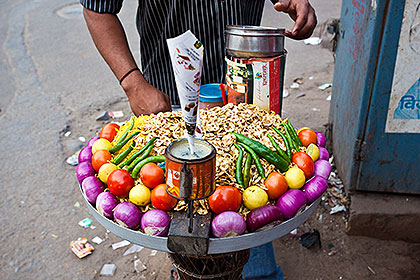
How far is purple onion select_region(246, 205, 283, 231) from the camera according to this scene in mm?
1336

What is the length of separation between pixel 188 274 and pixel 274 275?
0.86m

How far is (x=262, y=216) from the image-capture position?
1335 mm

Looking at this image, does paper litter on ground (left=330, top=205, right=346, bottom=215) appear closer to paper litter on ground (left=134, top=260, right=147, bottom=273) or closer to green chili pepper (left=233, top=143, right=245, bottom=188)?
paper litter on ground (left=134, top=260, right=147, bottom=273)

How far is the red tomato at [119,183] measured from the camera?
1.44m

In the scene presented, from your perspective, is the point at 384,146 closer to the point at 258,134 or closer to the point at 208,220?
the point at 258,134

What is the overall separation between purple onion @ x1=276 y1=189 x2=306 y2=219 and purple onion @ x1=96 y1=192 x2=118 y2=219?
0.62 m

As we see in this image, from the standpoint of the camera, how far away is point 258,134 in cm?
163

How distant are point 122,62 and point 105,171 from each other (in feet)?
2.25

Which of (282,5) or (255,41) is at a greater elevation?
(282,5)

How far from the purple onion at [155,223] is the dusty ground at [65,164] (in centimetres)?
→ 167

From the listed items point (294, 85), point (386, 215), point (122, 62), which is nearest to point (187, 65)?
point (122, 62)

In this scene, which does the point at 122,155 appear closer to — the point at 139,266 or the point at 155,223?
the point at 155,223

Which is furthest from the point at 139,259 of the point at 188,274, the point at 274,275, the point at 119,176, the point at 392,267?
the point at 392,267

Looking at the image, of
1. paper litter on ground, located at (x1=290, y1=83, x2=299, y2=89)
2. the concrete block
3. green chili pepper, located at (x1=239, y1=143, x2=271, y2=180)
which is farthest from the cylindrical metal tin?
paper litter on ground, located at (x1=290, y1=83, x2=299, y2=89)
